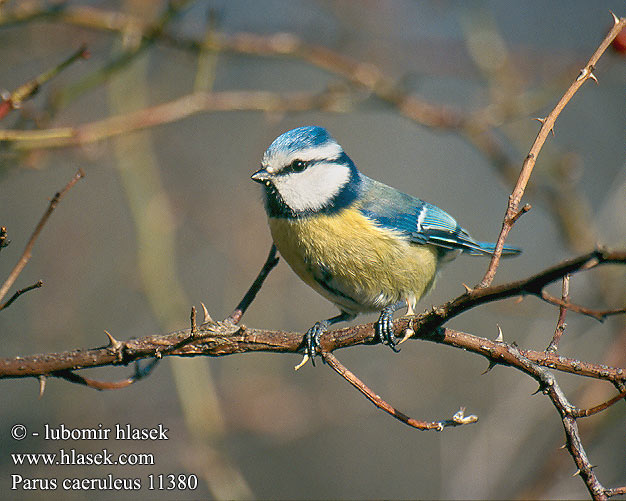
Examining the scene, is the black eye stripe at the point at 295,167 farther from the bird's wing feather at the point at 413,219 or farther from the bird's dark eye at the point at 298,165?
the bird's wing feather at the point at 413,219

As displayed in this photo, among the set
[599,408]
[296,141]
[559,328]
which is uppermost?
[296,141]

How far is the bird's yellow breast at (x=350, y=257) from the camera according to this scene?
2.76 m

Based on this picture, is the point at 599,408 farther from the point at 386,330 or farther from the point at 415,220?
the point at 415,220

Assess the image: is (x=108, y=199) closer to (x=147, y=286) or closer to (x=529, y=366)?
(x=147, y=286)

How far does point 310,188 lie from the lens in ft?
9.54

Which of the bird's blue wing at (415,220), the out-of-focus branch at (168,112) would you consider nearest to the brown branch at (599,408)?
the bird's blue wing at (415,220)

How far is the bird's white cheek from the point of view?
9.34 feet

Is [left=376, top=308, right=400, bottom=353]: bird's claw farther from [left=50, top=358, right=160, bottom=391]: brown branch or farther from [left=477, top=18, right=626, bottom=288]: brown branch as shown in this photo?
[left=50, top=358, right=160, bottom=391]: brown branch

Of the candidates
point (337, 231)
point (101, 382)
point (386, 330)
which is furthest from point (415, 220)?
point (101, 382)

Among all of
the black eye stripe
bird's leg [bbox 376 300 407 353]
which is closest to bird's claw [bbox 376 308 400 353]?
bird's leg [bbox 376 300 407 353]

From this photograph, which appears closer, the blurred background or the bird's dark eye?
the bird's dark eye

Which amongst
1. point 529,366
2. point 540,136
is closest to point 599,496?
point 529,366

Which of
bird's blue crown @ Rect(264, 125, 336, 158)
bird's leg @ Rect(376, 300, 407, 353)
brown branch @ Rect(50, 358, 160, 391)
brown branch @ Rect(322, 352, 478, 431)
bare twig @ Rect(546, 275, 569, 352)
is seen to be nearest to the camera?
brown branch @ Rect(322, 352, 478, 431)

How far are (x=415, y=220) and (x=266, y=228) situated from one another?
198 cm
